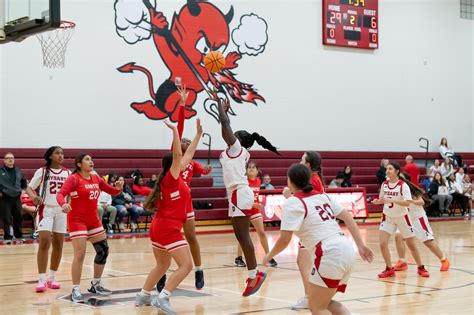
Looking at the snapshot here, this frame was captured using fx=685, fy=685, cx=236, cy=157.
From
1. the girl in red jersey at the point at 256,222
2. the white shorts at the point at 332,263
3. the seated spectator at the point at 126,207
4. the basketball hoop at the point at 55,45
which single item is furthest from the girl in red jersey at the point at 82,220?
the basketball hoop at the point at 55,45

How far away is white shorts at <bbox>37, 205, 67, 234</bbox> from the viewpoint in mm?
7949

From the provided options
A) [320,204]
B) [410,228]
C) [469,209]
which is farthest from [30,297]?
[469,209]

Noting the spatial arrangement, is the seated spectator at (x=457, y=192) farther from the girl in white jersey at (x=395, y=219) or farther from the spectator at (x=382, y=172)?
the girl in white jersey at (x=395, y=219)

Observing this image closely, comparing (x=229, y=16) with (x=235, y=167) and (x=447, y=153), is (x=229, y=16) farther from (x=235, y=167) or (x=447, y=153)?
(x=235, y=167)

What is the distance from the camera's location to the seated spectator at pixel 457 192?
20.4 meters

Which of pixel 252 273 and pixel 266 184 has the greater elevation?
pixel 252 273

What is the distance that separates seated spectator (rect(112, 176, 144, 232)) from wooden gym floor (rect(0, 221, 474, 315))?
360cm

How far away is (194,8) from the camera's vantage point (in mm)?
19047

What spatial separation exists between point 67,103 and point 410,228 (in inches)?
425

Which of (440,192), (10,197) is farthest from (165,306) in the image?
(440,192)

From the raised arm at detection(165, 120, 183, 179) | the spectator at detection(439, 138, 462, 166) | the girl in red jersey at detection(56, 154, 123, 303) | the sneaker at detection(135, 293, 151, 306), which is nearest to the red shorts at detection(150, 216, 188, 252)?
the raised arm at detection(165, 120, 183, 179)

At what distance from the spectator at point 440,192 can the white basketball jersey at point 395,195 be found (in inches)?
450

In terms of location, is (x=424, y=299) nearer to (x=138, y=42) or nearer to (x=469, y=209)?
(x=138, y=42)

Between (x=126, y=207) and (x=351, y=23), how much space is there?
10107 mm
